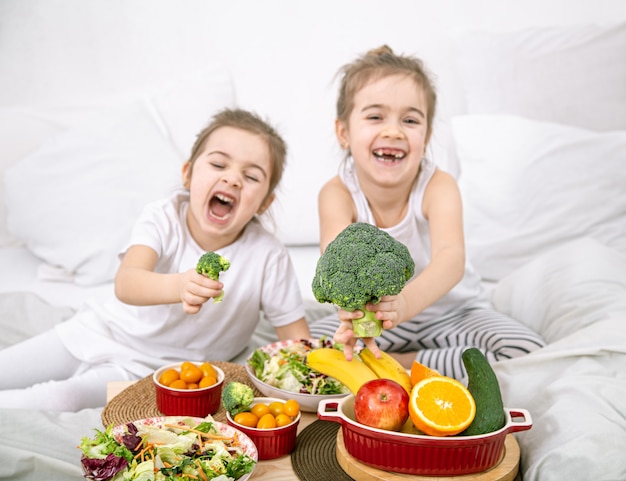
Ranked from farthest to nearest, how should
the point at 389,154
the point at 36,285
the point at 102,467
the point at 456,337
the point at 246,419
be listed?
the point at 36,285
the point at 456,337
the point at 389,154
the point at 246,419
the point at 102,467

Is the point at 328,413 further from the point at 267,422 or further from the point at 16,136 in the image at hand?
the point at 16,136

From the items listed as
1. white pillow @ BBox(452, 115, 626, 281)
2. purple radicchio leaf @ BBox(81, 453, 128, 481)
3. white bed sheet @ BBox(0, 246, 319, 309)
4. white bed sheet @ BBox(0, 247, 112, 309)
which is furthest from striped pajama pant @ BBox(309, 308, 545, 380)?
purple radicchio leaf @ BBox(81, 453, 128, 481)

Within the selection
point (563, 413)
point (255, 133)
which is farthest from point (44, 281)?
point (563, 413)

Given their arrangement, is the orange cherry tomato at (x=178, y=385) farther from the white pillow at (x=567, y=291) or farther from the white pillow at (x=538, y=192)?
the white pillow at (x=538, y=192)

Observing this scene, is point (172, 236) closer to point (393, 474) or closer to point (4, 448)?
point (4, 448)

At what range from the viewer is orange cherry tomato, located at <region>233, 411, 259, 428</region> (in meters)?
1.02

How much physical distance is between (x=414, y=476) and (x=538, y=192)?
4.89ft

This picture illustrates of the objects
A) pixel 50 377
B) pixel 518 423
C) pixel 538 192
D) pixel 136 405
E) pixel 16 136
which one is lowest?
pixel 50 377

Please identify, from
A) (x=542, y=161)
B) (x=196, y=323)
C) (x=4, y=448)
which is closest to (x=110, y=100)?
(x=196, y=323)

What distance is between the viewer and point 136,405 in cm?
119

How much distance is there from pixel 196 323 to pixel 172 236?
0.21 m

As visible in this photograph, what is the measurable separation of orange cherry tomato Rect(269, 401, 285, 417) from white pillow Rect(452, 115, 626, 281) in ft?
4.26

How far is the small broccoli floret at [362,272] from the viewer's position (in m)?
0.98

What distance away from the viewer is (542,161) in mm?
2219
